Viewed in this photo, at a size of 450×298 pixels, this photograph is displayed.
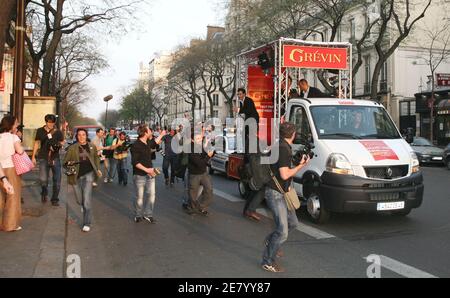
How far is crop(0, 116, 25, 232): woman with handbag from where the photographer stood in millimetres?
7129

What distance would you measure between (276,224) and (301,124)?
149 inches

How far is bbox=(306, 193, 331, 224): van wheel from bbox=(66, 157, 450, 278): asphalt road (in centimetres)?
13

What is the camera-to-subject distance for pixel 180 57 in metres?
53.5

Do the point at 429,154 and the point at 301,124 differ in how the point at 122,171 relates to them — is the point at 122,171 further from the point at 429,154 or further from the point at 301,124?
the point at 429,154

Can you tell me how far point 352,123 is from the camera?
A: 335 inches

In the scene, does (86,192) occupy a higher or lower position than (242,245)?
higher

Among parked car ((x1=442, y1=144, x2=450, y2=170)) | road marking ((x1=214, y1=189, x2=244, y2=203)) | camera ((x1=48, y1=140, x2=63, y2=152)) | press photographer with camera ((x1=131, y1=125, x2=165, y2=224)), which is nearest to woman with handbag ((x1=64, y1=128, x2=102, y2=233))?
press photographer with camera ((x1=131, y1=125, x2=165, y2=224))

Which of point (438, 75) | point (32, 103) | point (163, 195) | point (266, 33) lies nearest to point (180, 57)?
point (266, 33)

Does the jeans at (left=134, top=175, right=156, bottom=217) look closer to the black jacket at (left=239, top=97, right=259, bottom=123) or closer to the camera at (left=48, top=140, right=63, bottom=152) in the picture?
the camera at (left=48, top=140, right=63, bottom=152)

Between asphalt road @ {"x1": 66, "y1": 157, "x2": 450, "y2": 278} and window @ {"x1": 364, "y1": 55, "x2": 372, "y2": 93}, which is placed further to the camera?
window @ {"x1": 364, "y1": 55, "x2": 372, "y2": 93}

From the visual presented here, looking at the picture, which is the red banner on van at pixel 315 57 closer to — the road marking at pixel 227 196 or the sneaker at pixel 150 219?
the road marking at pixel 227 196

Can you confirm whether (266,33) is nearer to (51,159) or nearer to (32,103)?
(32,103)

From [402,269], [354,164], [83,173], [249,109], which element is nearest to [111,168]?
[249,109]

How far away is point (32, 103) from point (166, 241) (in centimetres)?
1292
